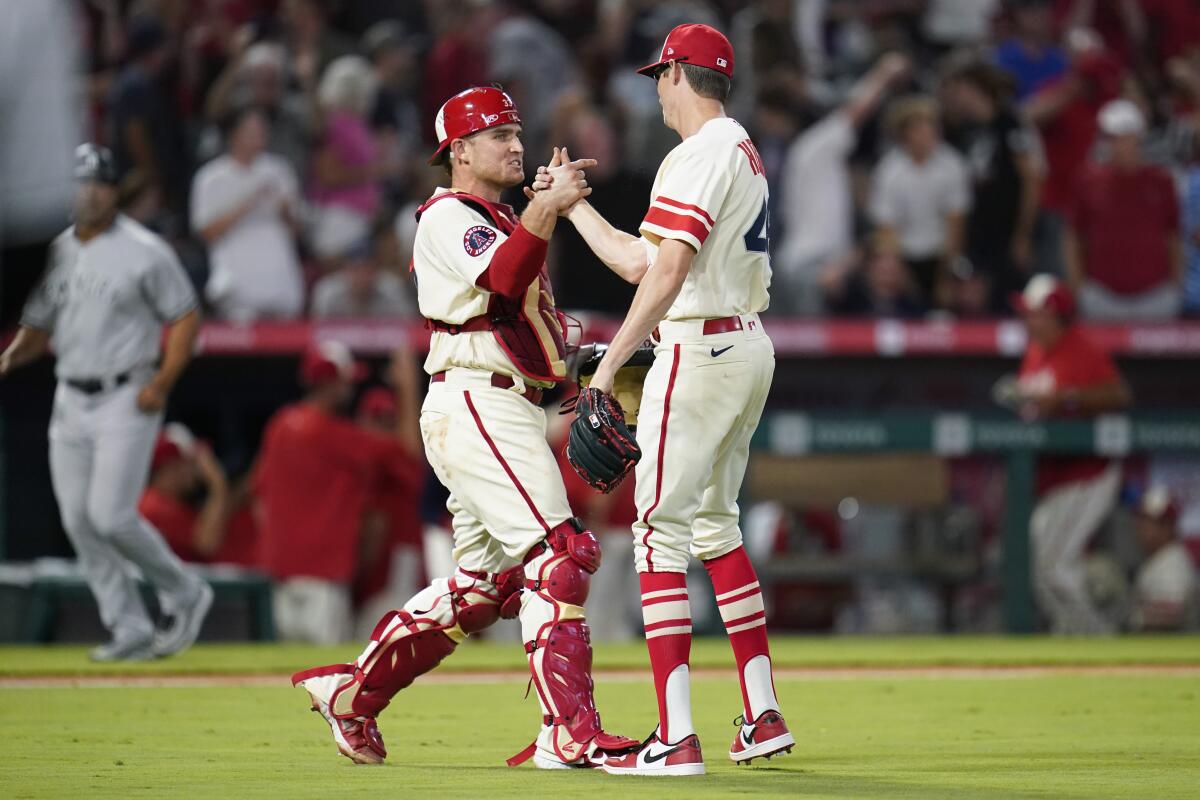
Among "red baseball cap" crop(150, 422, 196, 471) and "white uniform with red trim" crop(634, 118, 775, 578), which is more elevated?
"white uniform with red trim" crop(634, 118, 775, 578)

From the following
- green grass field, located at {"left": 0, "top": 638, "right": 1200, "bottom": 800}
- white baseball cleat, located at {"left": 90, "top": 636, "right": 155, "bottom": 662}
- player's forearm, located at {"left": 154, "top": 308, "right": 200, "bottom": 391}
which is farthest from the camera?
white baseball cleat, located at {"left": 90, "top": 636, "right": 155, "bottom": 662}

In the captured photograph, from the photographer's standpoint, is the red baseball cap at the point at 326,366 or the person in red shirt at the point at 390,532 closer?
the red baseball cap at the point at 326,366

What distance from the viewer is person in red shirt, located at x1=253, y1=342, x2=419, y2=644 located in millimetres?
11242

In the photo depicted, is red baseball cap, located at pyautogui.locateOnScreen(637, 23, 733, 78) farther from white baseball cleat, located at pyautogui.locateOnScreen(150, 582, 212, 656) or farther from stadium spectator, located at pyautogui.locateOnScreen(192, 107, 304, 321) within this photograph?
stadium spectator, located at pyautogui.locateOnScreen(192, 107, 304, 321)

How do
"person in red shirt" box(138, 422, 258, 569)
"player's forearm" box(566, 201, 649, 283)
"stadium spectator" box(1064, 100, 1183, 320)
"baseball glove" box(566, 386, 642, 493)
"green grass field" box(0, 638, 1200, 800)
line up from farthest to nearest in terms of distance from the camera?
"stadium spectator" box(1064, 100, 1183, 320)
"person in red shirt" box(138, 422, 258, 569)
"player's forearm" box(566, 201, 649, 283)
"baseball glove" box(566, 386, 642, 493)
"green grass field" box(0, 638, 1200, 800)

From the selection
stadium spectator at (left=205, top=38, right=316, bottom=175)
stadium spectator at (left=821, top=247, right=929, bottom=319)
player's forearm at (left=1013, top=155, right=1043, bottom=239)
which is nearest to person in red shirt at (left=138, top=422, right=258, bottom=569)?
stadium spectator at (left=205, top=38, right=316, bottom=175)

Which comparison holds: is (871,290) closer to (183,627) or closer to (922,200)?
(922,200)

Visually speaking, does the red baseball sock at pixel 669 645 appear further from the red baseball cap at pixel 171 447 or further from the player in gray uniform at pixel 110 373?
the red baseball cap at pixel 171 447

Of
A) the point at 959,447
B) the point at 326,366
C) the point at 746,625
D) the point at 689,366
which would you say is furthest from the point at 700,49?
the point at 959,447

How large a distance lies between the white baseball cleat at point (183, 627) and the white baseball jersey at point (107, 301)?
1174 mm

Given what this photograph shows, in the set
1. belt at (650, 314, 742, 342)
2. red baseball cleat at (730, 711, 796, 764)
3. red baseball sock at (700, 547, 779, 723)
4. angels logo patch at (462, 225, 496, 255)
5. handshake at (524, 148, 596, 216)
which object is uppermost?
handshake at (524, 148, 596, 216)

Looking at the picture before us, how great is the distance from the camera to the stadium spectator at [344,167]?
13.5 metres

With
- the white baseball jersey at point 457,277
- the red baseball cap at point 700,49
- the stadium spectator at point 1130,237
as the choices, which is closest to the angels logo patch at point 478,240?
the white baseball jersey at point 457,277

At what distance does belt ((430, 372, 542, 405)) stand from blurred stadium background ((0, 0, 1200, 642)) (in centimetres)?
457
